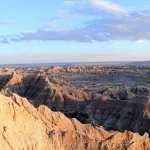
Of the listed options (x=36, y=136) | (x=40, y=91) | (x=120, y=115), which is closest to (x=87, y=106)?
(x=120, y=115)

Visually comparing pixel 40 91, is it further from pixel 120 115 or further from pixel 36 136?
pixel 36 136

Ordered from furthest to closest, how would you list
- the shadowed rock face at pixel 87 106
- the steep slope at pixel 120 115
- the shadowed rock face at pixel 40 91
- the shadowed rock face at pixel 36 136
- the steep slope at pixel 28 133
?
the shadowed rock face at pixel 40 91 → the shadowed rock face at pixel 87 106 → the steep slope at pixel 120 115 → the shadowed rock face at pixel 36 136 → the steep slope at pixel 28 133

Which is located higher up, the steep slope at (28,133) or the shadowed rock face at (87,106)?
the steep slope at (28,133)

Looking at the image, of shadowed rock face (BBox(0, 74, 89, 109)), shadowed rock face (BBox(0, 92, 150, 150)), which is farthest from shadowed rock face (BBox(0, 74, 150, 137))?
shadowed rock face (BBox(0, 92, 150, 150))

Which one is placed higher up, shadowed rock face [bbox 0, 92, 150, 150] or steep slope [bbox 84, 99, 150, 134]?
shadowed rock face [bbox 0, 92, 150, 150]

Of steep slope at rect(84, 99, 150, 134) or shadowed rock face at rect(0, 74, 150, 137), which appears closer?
steep slope at rect(84, 99, 150, 134)

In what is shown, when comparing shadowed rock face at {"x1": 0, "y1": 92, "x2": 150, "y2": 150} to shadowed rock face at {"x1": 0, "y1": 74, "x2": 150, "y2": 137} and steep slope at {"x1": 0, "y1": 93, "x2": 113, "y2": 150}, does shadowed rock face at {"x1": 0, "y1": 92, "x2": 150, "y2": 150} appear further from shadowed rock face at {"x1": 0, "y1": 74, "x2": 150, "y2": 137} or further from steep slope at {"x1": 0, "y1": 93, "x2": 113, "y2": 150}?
shadowed rock face at {"x1": 0, "y1": 74, "x2": 150, "y2": 137}

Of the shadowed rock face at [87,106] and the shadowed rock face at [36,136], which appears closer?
the shadowed rock face at [36,136]

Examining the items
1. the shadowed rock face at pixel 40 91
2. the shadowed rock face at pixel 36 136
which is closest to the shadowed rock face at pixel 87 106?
the shadowed rock face at pixel 40 91

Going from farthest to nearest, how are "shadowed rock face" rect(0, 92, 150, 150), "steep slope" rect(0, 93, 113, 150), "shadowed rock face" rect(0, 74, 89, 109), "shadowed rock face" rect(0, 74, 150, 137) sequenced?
1. "shadowed rock face" rect(0, 74, 89, 109)
2. "shadowed rock face" rect(0, 74, 150, 137)
3. "shadowed rock face" rect(0, 92, 150, 150)
4. "steep slope" rect(0, 93, 113, 150)

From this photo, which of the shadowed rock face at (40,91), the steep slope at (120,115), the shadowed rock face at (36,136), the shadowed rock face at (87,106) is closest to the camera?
the shadowed rock face at (36,136)

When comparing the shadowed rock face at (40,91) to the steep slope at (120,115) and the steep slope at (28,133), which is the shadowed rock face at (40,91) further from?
the steep slope at (28,133)

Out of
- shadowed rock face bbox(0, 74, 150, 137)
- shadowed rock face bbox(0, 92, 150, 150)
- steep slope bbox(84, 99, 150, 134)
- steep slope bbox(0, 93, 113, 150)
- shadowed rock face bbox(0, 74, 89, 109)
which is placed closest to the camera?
steep slope bbox(0, 93, 113, 150)
